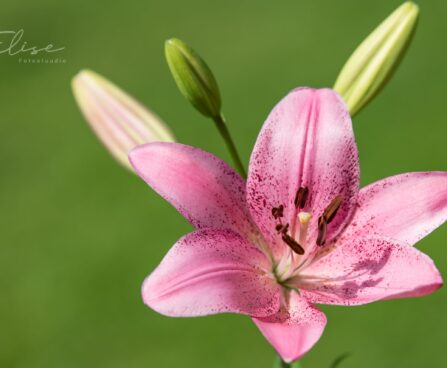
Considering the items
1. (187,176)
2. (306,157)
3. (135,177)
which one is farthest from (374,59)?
(135,177)

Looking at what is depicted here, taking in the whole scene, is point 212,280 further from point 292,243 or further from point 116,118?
point 116,118

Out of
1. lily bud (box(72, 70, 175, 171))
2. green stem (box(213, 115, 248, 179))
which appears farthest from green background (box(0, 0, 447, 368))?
green stem (box(213, 115, 248, 179))

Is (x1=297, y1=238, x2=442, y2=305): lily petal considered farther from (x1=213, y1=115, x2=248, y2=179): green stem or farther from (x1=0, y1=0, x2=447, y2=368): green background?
(x1=0, y1=0, x2=447, y2=368): green background

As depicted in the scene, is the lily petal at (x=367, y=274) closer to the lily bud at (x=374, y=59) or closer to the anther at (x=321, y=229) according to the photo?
the anther at (x=321, y=229)

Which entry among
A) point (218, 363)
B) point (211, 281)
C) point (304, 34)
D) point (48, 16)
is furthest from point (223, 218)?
point (48, 16)

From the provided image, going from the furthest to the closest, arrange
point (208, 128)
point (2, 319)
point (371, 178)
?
point (208, 128), point (371, 178), point (2, 319)

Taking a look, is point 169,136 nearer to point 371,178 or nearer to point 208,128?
point 371,178
